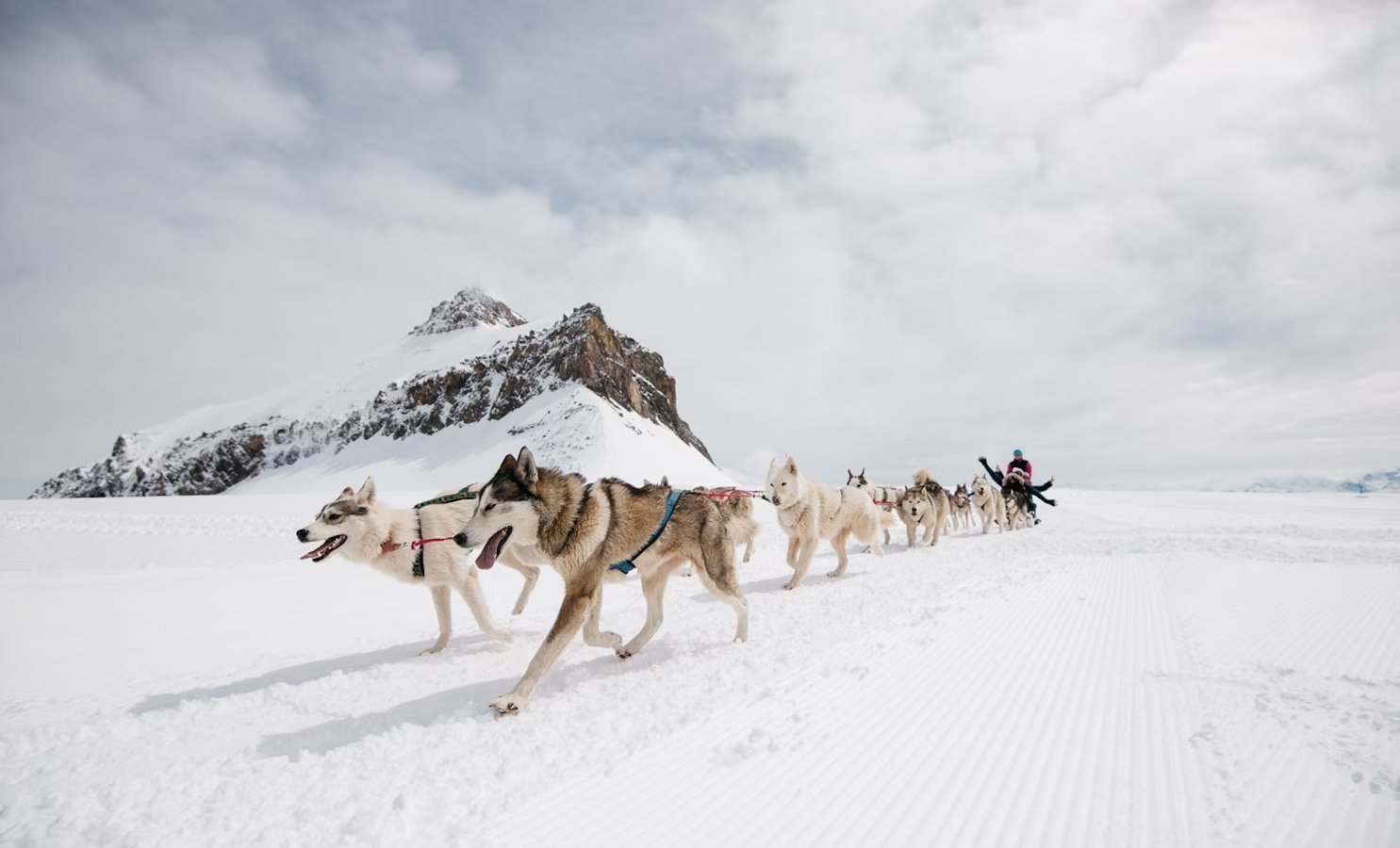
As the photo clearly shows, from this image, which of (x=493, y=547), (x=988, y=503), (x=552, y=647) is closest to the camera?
(x=552, y=647)

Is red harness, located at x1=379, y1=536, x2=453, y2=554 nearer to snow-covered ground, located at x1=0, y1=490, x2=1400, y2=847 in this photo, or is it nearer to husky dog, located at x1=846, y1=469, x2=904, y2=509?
snow-covered ground, located at x1=0, y1=490, x2=1400, y2=847

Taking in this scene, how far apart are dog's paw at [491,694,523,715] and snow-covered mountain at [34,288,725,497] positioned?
37.3 metres

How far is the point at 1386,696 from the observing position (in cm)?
355

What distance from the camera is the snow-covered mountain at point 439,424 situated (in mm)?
51000

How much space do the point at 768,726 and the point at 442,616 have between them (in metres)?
4.07

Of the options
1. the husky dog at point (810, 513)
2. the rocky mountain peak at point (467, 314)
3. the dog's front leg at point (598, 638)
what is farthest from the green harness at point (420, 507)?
the rocky mountain peak at point (467, 314)

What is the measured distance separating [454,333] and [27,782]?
98.0 meters

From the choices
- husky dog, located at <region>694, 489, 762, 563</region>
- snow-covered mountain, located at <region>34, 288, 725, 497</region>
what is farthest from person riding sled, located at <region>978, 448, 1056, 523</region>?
snow-covered mountain, located at <region>34, 288, 725, 497</region>

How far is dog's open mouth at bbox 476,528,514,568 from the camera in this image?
422 centimetres

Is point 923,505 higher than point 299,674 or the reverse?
higher

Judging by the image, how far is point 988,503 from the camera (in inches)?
728

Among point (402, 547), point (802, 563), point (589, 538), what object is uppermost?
point (589, 538)

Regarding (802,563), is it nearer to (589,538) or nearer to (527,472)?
(589,538)

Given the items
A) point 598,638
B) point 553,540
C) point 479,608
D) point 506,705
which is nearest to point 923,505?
point 598,638
